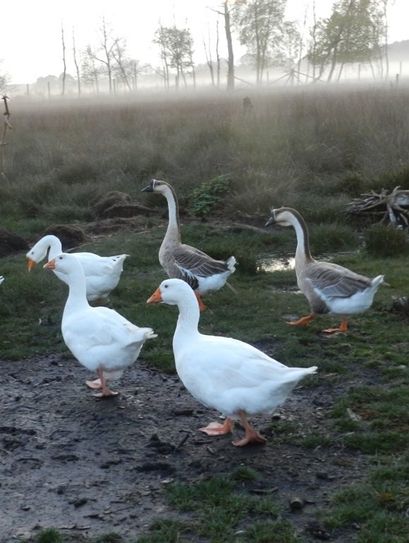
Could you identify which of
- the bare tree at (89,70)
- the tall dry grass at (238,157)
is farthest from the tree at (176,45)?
the tall dry grass at (238,157)

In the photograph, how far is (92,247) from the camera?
1158cm

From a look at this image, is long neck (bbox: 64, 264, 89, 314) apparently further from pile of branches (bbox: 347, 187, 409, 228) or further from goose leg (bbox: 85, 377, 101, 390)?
pile of branches (bbox: 347, 187, 409, 228)

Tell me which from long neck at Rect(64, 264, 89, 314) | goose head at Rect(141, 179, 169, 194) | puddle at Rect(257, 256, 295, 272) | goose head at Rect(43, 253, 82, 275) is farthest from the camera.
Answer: puddle at Rect(257, 256, 295, 272)

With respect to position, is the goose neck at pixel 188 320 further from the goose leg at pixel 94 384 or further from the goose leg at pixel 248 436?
the goose leg at pixel 94 384

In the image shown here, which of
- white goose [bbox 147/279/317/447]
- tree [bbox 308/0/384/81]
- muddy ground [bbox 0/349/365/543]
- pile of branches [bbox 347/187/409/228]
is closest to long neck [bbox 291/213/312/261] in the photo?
muddy ground [bbox 0/349/365/543]

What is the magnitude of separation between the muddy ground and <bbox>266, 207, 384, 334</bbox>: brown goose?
128 centimetres

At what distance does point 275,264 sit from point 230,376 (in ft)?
19.7

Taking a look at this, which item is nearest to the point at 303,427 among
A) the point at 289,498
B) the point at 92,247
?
the point at 289,498

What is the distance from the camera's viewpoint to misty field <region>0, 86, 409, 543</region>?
4328mm

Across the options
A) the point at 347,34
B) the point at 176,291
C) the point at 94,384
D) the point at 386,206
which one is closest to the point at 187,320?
the point at 176,291

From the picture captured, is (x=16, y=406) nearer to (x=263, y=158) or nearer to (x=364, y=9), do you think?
(x=263, y=158)

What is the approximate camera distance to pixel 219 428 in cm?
546

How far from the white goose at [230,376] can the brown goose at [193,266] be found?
10.4ft

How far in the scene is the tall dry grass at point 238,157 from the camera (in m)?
14.0
